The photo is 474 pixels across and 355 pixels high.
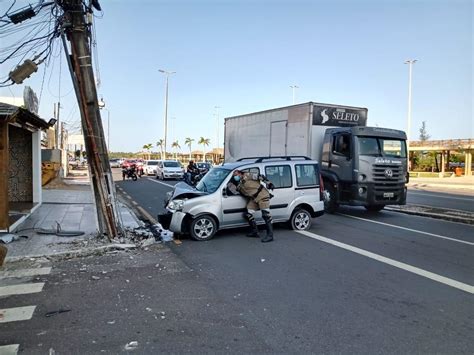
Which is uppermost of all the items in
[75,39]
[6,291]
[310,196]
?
[75,39]

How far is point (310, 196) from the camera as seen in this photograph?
963cm

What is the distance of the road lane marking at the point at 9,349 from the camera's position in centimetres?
353

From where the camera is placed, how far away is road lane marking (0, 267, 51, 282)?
19.5ft

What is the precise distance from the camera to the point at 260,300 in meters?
4.84

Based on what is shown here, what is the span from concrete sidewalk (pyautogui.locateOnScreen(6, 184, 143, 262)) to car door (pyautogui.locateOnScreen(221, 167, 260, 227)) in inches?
90.4

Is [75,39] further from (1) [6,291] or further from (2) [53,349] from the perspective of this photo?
(2) [53,349]

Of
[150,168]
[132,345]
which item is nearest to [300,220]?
[132,345]

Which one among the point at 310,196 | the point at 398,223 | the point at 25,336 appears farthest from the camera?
the point at 398,223

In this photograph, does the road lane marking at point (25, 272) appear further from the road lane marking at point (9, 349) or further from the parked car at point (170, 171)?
the parked car at point (170, 171)

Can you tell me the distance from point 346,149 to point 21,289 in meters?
9.60

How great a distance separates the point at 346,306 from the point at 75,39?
22.7 feet

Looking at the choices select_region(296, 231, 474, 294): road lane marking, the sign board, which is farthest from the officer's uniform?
the sign board

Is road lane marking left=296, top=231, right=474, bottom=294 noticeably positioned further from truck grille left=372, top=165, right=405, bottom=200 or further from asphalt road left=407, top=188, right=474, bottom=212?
asphalt road left=407, top=188, right=474, bottom=212

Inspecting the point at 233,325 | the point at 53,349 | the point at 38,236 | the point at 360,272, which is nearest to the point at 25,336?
the point at 53,349
